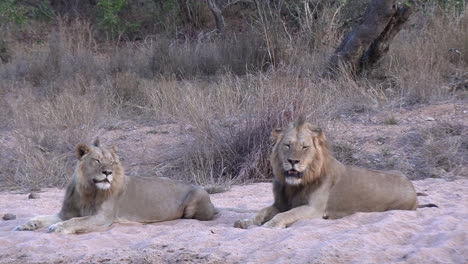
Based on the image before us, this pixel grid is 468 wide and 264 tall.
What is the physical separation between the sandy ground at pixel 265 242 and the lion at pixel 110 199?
0.12 metres

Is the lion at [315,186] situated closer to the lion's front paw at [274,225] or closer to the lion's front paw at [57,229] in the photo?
the lion's front paw at [274,225]

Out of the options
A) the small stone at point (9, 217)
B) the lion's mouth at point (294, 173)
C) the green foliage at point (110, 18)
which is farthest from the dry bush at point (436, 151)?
the green foliage at point (110, 18)

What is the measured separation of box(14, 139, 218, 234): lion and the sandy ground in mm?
122

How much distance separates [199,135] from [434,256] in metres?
5.41

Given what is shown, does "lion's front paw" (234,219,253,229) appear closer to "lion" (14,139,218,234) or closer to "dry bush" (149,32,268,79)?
"lion" (14,139,218,234)

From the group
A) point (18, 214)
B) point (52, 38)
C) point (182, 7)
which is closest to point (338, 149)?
point (18, 214)

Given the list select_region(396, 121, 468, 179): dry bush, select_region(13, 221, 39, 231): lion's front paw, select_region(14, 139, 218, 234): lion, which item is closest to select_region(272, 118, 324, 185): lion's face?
select_region(14, 139, 218, 234): lion

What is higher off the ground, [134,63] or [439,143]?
[134,63]

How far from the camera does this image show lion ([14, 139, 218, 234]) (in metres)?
6.21

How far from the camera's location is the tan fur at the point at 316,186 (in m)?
6.22

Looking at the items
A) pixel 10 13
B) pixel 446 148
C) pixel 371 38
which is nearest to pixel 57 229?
pixel 446 148

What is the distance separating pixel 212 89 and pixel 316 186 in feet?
20.5

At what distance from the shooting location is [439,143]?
997 cm

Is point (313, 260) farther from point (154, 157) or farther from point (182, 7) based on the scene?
point (182, 7)
